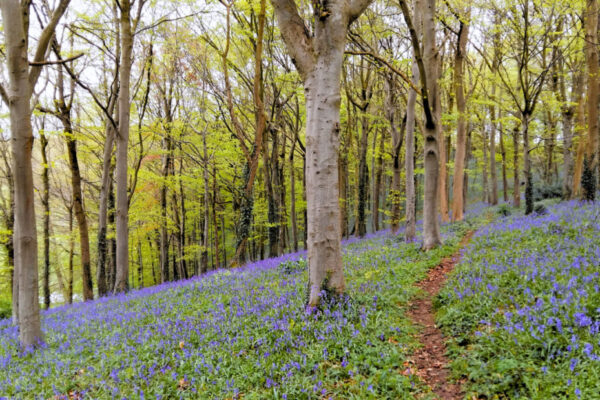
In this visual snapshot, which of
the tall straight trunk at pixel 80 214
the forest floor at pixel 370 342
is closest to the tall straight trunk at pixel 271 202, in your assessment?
the tall straight trunk at pixel 80 214

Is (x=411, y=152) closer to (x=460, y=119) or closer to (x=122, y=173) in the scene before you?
(x=460, y=119)

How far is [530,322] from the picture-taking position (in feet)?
11.5

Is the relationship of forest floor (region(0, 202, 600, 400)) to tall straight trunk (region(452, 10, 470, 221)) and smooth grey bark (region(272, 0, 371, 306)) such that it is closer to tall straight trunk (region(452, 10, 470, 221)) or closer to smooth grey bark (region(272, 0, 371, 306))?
smooth grey bark (region(272, 0, 371, 306))

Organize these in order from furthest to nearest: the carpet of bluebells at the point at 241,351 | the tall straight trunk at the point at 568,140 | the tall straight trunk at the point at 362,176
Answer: the tall straight trunk at the point at 362,176 → the tall straight trunk at the point at 568,140 → the carpet of bluebells at the point at 241,351

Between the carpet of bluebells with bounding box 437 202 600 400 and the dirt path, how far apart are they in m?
0.16

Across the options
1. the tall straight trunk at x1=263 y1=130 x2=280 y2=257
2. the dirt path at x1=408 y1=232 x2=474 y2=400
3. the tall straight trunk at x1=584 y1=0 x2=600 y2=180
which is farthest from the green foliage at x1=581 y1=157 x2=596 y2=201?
the tall straight trunk at x1=263 y1=130 x2=280 y2=257

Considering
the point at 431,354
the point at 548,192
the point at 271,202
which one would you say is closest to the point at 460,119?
the point at 271,202

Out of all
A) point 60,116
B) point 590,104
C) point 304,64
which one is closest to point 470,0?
point 590,104

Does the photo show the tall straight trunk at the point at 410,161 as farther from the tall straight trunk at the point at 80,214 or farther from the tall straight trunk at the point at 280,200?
the tall straight trunk at the point at 80,214

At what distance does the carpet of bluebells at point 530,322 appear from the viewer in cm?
285

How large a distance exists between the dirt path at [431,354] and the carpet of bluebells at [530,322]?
0.16 meters

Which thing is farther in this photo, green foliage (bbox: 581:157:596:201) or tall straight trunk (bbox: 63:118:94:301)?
tall straight trunk (bbox: 63:118:94:301)

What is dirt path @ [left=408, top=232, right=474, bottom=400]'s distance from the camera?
11.2 ft

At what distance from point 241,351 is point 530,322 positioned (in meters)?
3.71
